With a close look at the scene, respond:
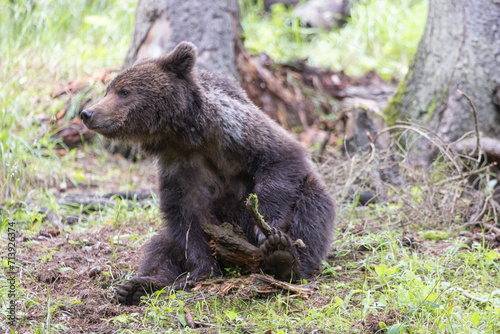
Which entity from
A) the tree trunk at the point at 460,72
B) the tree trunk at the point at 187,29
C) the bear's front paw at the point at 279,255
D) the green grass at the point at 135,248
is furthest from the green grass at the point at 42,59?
the tree trunk at the point at 460,72

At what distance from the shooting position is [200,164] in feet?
14.2

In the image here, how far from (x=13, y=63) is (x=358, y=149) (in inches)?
217

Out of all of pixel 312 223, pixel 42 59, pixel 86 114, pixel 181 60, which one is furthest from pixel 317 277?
pixel 42 59

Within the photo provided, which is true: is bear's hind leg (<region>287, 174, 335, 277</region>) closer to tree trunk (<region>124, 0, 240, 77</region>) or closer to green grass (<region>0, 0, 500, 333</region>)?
green grass (<region>0, 0, 500, 333</region>)

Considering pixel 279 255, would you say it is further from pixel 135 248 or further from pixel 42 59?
pixel 42 59

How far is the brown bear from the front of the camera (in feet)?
13.5

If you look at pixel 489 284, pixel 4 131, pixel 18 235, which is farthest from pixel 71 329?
pixel 4 131

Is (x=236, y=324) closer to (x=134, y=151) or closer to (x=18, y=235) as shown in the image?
(x=18, y=235)

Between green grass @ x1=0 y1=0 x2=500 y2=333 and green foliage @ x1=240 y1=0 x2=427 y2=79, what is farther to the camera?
green foliage @ x1=240 y1=0 x2=427 y2=79

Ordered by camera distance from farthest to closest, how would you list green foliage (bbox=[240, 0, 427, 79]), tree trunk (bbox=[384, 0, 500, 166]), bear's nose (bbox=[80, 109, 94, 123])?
green foliage (bbox=[240, 0, 427, 79])
tree trunk (bbox=[384, 0, 500, 166])
bear's nose (bbox=[80, 109, 94, 123])

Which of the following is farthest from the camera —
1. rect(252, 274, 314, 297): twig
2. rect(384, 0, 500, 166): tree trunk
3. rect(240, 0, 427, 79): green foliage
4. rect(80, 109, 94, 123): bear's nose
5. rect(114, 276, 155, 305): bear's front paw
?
rect(240, 0, 427, 79): green foliage

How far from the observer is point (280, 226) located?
409 centimetres

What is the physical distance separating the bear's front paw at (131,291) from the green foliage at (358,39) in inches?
310

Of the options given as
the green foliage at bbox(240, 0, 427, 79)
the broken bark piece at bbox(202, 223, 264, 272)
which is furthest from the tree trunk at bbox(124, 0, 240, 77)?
the broken bark piece at bbox(202, 223, 264, 272)
